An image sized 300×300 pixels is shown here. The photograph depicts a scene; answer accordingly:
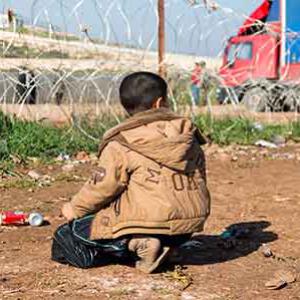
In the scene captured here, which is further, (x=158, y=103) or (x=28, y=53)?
(x=28, y=53)

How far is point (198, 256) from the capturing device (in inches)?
199

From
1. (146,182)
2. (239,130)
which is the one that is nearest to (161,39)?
(239,130)

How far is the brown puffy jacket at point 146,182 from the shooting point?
14.5ft

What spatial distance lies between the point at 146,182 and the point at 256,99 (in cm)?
845

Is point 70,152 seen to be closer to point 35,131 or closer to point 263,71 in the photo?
point 35,131

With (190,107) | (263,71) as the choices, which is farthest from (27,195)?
(263,71)

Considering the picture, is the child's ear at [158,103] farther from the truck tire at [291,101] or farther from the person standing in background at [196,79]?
the truck tire at [291,101]

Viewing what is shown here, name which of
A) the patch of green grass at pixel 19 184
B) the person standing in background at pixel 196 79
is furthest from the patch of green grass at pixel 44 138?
the person standing in background at pixel 196 79

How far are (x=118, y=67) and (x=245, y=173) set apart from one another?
1961 mm

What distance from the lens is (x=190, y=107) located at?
10523mm

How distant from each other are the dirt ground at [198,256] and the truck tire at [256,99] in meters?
4.74

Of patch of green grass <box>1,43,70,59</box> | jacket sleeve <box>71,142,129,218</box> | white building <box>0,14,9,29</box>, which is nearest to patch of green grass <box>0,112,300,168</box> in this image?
patch of green grass <box>1,43,70,59</box>

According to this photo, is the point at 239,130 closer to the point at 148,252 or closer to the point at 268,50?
the point at 148,252

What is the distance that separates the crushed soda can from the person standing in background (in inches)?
183
